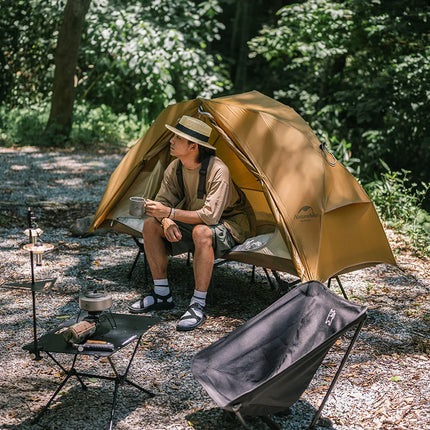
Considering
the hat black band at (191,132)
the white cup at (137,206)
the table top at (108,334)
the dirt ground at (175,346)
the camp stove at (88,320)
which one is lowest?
the dirt ground at (175,346)

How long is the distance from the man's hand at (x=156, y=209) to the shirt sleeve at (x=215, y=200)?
0.25m

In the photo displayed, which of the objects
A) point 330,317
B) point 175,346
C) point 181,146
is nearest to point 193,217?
point 181,146

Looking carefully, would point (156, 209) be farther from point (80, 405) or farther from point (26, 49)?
point (26, 49)

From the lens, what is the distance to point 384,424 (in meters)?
2.96

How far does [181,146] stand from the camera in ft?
14.2

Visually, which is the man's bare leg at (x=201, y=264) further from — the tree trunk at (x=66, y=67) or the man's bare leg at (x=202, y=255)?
the tree trunk at (x=66, y=67)

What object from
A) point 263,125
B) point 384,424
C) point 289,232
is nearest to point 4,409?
point 384,424

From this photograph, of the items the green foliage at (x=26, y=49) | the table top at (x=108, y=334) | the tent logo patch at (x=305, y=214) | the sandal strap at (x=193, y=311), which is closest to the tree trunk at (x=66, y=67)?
the green foliage at (x=26, y=49)

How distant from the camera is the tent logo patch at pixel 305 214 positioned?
4.23 m

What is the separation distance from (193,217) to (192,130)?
2.21 ft

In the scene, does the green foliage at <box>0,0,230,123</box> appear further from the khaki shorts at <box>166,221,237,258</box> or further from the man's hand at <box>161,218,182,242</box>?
the man's hand at <box>161,218,182,242</box>

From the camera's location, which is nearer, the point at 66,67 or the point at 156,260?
the point at 156,260

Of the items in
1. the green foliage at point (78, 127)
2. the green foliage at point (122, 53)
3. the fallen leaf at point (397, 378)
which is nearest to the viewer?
the fallen leaf at point (397, 378)

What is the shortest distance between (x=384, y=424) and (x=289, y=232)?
1605mm
